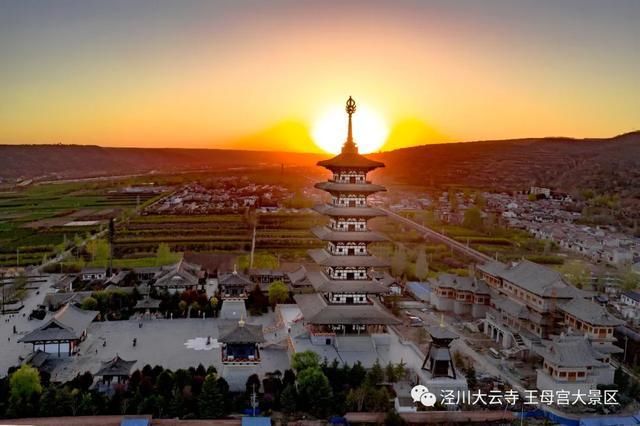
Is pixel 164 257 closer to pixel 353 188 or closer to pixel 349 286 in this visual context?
pixel 349 286

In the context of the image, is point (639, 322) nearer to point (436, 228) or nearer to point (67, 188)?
point (436, 228)

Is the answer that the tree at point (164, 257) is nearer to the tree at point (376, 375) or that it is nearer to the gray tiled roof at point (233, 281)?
the gray tiled roof at point (233, 281)

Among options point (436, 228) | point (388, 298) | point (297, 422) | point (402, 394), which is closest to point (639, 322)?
point (388, 298)

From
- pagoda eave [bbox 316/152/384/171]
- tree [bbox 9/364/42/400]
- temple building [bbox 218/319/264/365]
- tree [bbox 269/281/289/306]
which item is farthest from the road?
tree [bbox 9/364/42/400]

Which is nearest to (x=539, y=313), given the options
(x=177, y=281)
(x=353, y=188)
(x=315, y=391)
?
(x=353, y=188)

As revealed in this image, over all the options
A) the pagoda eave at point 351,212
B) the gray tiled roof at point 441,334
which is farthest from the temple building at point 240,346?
the gray tiled roof at point 441,334
